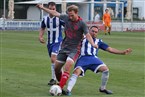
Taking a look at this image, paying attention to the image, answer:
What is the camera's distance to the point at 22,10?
261ft

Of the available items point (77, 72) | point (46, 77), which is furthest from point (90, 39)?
point (46, 77)

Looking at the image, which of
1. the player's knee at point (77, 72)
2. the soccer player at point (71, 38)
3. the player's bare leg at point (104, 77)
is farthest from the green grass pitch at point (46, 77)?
the soccer player at point (71, 38)

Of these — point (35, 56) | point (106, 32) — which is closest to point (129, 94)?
point (35, 56)

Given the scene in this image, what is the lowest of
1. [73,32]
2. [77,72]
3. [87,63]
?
[77,72]

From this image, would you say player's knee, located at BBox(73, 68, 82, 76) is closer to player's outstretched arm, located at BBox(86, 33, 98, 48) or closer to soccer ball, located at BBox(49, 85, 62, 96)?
soccer ball, located at BBox(49, 85, 62, 96)

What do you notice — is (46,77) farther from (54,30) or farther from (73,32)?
(73,32)

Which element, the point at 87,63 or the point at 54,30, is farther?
the point at 54,30

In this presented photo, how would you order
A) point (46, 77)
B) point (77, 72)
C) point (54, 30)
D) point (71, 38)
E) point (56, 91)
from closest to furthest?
point (56, 91)
point (77, 72)
point (71, 38)
point (54, 30)
point (46, 77)

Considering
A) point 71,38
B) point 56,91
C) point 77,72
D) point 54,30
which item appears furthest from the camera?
point 54,30

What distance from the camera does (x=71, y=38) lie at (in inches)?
466

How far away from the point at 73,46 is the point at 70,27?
0.43 metres

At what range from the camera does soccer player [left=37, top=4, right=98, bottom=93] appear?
452 inches

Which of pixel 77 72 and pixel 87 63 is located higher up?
pixel 87 63

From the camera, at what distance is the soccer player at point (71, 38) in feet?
37.7
